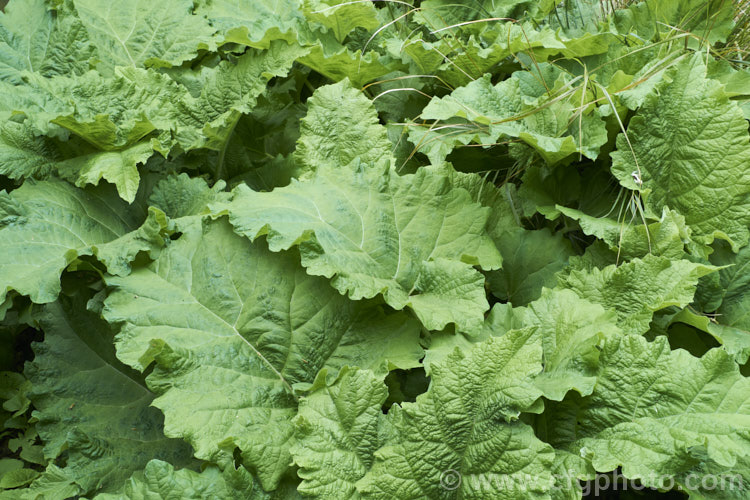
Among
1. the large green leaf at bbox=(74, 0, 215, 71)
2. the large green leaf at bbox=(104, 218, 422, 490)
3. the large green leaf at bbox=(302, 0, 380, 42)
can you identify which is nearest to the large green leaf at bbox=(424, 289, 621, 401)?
the large green leaf at bbox=(104, 218, 422, 490)

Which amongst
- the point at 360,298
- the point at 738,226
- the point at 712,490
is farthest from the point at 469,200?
the point at 712,490

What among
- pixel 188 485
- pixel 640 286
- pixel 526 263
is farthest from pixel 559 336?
pixel 188 485

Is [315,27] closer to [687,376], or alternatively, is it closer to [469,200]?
[469,200]

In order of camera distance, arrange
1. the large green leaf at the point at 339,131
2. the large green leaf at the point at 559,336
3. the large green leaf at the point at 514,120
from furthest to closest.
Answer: the large green leaf at the point at 339,131
the large green leaf at the point at 514,120
the large green leaf at the point at 559,336

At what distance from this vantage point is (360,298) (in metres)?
1.41

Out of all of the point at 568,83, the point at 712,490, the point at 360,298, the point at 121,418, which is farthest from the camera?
the point at 568,83

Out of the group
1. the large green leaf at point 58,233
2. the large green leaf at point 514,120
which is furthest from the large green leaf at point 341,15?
the large green leaf at point 58,233

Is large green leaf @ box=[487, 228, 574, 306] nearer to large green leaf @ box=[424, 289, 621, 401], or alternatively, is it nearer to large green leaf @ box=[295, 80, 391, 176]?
large green leaf @ box=[424, 289, 621, 401]

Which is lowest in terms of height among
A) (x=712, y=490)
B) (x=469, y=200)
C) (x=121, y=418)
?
(x=121, y=418)

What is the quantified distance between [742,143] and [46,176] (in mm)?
1777

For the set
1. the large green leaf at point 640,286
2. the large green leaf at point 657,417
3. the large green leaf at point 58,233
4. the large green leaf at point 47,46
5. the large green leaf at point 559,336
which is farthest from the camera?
the large green leaf at point 47,46

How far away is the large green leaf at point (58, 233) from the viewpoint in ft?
4.89

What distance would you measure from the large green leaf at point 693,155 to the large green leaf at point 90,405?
52.6 inches

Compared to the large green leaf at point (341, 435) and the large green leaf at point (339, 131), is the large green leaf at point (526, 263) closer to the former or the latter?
the large green leaf at point (339, 131)
